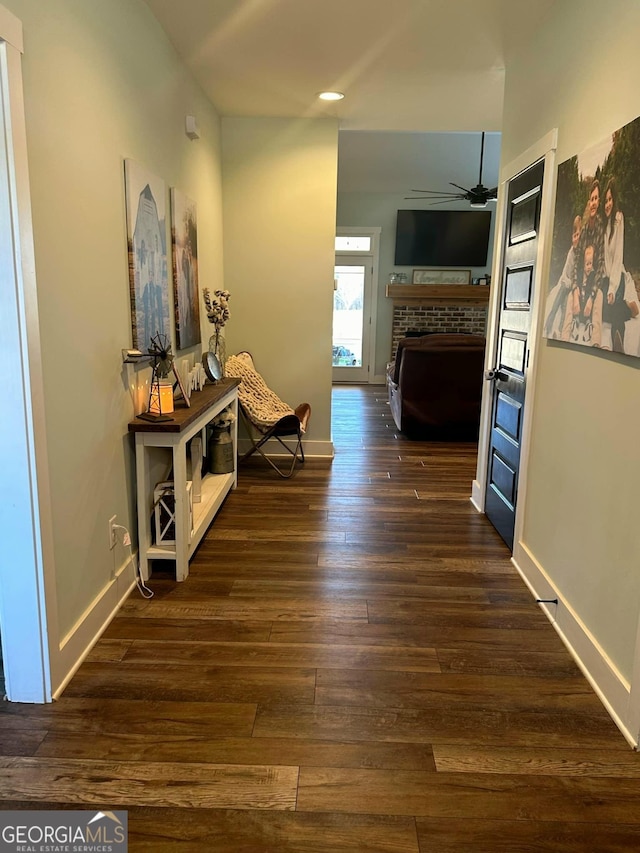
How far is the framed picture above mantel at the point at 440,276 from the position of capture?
9047mm

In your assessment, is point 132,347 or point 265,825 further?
point 132,347

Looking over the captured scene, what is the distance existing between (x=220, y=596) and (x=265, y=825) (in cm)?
124

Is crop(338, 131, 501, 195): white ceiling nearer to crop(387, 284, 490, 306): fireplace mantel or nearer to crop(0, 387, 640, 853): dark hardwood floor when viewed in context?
crop(387, 284, 490, 306): fireplace mantel

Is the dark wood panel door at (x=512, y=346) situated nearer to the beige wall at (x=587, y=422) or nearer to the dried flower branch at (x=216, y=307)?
the beige wall at (x=587, y=422)

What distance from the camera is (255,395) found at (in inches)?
185

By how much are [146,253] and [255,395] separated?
2.00m

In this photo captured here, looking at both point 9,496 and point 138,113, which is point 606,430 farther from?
point 138,113

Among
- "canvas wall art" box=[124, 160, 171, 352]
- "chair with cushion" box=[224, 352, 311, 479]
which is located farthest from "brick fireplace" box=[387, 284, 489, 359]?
"canvas wall art" box=[124, 160, 171, 352]

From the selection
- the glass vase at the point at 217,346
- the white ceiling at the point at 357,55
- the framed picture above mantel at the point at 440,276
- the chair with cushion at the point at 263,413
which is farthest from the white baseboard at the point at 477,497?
the framed picture above mantel at the point at 440,276

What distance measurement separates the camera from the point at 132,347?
8.84 ft

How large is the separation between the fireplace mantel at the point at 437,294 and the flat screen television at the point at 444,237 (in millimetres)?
420

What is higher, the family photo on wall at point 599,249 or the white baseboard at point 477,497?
the family photo on wall at point 599,249

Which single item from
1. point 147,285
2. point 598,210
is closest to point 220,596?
point 147,285

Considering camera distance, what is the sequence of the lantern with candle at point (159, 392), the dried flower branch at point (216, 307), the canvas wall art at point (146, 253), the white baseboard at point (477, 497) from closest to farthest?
the canvas wall art at point (146, 253) → the lantern with candle at point (159, 392) → the white baseboard at point (477, 497) → the dried flower branch at point (216, 307)
